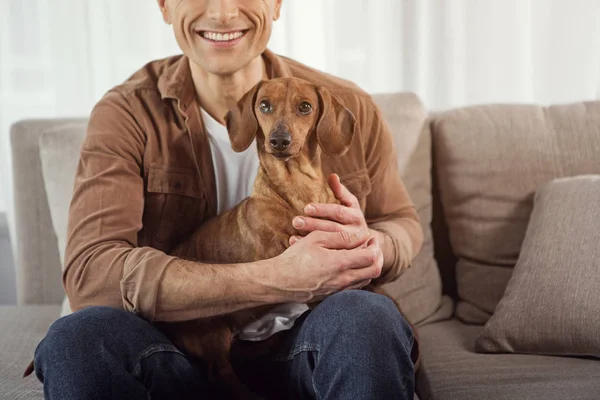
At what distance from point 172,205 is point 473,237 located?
86cm

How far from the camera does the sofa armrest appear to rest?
2252 mm

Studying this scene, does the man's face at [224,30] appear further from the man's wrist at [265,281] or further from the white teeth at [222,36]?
the man's wrist at [265,281]

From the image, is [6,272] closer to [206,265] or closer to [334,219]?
[206,265]

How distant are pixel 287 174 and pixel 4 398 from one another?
2.55 ft

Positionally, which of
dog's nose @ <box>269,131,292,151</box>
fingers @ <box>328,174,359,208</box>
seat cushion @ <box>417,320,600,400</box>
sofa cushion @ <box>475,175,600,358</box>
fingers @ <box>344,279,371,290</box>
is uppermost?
dog's nose @ <box>269,131,292,151</box>

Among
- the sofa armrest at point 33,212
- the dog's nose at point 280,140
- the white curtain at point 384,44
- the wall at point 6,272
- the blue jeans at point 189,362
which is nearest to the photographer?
the blue jeans at point 189,362

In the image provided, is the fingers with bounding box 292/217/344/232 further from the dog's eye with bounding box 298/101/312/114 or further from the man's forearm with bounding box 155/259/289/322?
the dog's eye with bounding box 298/101/312/114

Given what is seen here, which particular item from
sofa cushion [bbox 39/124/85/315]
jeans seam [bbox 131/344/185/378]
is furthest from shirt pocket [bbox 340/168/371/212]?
sofa cushion [bbox 39/124/85/315]

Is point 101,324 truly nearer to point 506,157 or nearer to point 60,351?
point 60,351

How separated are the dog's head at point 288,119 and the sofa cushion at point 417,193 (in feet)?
2.16

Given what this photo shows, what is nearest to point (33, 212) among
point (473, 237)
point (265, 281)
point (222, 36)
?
point (222, 36)

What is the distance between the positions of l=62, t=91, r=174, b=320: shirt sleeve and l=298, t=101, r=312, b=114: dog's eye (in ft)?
1.27

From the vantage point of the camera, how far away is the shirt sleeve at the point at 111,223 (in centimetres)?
148

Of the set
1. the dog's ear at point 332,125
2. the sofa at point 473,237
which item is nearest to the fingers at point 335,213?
the dog's ear at point 332,125
